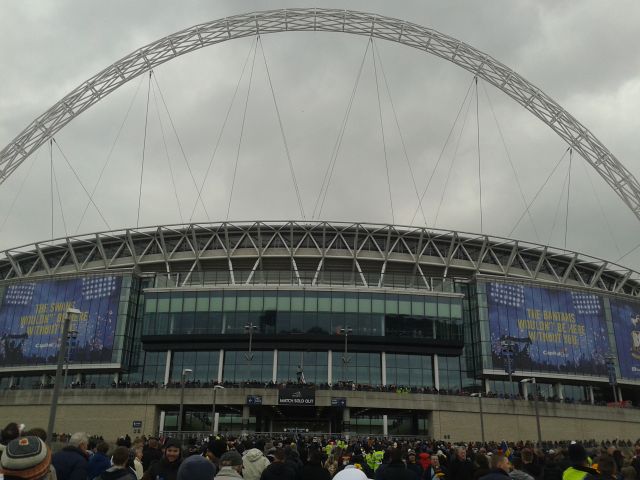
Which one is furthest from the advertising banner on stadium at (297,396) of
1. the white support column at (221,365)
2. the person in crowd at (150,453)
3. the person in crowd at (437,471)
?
the person in crowd at (150,453)

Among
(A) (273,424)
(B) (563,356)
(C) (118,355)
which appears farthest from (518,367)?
(C) (118,355)

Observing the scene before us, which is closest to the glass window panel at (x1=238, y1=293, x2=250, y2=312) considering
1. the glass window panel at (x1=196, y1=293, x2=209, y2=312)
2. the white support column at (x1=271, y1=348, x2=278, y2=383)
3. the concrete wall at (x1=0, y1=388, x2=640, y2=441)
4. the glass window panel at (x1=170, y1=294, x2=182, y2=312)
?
the glass window panel at (x1=196, y1=293, x2=209, y2=312)

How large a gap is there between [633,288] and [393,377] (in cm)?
4637

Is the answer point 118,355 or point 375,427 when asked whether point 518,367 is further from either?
point 118,355

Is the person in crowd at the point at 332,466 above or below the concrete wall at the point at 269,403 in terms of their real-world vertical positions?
below

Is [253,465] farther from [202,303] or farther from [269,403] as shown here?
[202,303]

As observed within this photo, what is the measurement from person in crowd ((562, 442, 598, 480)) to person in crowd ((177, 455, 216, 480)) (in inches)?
205

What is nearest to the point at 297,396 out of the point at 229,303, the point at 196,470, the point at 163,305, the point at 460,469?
the point at 229,303

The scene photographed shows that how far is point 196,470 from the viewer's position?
7.67 metres

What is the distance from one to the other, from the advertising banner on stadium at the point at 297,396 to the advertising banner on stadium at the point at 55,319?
2426cm

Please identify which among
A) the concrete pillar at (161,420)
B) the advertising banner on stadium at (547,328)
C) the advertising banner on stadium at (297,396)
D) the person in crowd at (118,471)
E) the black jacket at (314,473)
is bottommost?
the black jacket at (314,473)

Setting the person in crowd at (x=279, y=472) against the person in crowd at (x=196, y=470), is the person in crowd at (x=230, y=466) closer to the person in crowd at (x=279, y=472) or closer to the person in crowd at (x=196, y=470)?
the person in crowd at (x=196, y=470)

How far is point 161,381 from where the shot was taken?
69.2 meters

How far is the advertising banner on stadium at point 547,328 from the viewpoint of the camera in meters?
70.0
